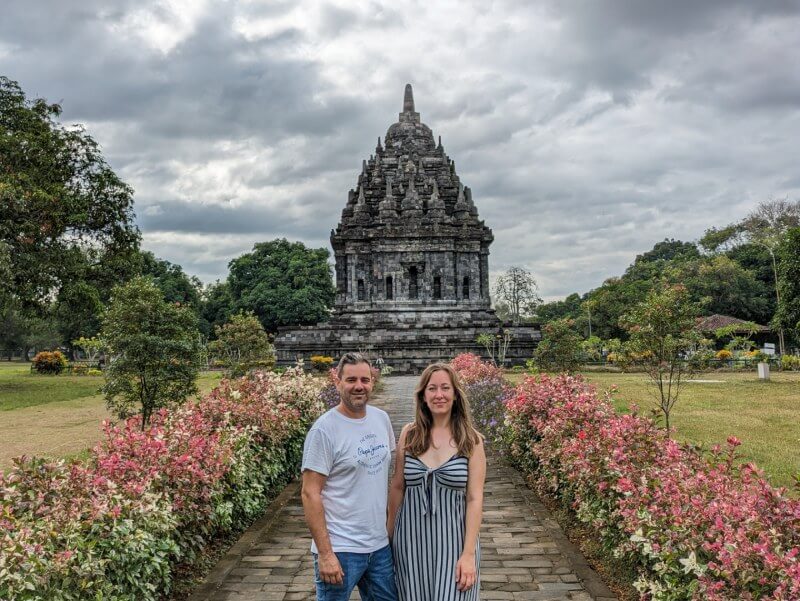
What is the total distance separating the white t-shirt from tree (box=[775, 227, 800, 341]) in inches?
1059

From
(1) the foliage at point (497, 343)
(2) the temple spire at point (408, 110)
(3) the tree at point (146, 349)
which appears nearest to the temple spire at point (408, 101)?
(2) the temple spire at point (408, 110)

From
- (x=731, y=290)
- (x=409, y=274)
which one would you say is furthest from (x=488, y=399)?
(x=731, y=290)

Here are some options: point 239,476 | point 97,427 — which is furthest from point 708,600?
point 97,427

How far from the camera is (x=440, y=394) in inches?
141

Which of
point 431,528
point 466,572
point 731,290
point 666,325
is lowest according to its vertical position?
point 466,572

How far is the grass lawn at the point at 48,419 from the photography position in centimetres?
1207

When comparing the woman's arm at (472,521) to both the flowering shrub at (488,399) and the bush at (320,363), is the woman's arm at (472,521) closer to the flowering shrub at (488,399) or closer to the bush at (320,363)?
the flowering shrub at (488,399)

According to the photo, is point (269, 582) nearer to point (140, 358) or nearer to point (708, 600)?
point (708, 600)

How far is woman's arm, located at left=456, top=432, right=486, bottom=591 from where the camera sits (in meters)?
3.37

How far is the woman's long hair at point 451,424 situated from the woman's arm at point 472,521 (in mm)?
63

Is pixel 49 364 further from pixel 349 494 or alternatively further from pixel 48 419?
pixel 349 494

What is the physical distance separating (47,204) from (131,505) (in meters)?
20.2

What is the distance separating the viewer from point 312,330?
32.4 meters

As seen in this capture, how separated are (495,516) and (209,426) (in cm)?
341
